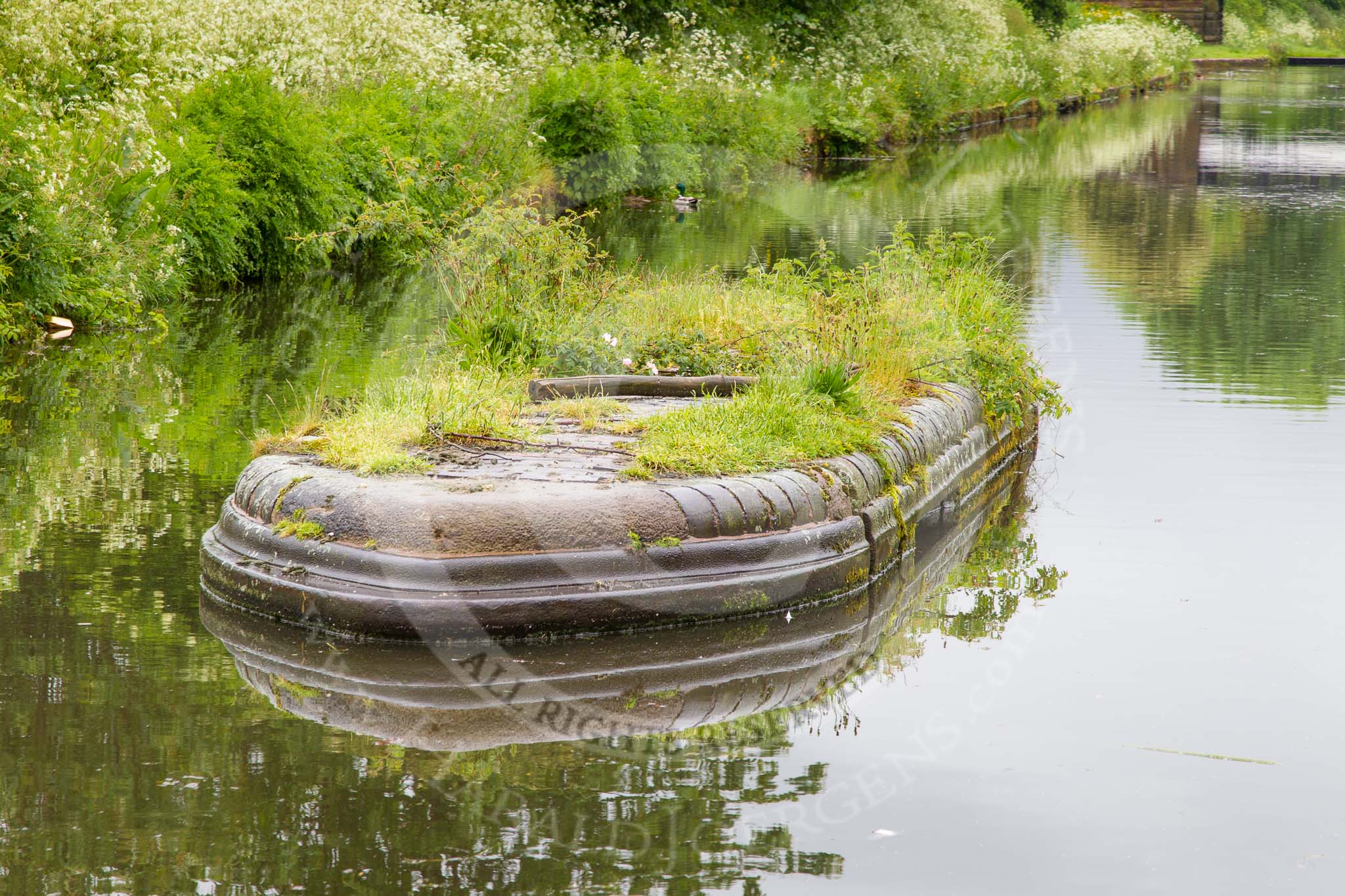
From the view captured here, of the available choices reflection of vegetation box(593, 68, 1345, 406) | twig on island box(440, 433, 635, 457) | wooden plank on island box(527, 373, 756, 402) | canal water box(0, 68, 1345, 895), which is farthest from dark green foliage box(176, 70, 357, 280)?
twig on island box(440, 433, 635, 457)

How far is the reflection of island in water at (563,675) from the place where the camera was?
19.8ft

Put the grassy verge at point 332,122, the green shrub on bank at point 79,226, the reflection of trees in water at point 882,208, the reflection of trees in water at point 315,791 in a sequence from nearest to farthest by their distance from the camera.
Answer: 1. the reflection of trees in water at point 315,791
2. the green shrub on bank at point 79,226
3. the grassy verge at point 332,122
4. the reflection of trees in water at point 882,208

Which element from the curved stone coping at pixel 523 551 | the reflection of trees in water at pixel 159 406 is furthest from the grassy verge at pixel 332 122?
the curved stone coping at pixel 523 551

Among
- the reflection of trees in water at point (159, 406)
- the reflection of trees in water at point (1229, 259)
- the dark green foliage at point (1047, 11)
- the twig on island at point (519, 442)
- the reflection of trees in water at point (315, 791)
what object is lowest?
the reflection of trees in water at point (1229, 259)

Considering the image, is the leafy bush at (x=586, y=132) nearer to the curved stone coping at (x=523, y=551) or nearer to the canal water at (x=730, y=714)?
the canal water at (x=730, y=714)

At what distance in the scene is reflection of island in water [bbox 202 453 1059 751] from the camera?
6.03 meters

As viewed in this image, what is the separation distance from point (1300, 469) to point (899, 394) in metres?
2.70

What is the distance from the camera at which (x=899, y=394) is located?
30.9ft

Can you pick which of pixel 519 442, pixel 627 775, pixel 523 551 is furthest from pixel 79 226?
pixel 627 775

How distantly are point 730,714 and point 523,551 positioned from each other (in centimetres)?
112

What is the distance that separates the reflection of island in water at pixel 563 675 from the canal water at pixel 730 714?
0.06ft

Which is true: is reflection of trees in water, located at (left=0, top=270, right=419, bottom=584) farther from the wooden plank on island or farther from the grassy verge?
the wooden plank on island

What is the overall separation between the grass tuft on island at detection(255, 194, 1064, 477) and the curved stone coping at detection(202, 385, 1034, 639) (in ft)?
1.07

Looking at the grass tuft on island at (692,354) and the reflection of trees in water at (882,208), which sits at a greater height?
the grass tuft on island at (692,354)
